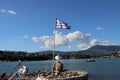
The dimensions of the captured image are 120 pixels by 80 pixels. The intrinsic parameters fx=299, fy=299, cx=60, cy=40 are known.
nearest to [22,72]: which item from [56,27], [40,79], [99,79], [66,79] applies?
[40,79]

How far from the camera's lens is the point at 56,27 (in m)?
48.8

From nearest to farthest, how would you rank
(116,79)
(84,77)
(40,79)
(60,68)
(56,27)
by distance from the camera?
(40,79) < (56,27) < (84,77) < (60,68) < (116,79)

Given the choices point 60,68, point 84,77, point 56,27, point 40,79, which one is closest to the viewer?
point 40,79

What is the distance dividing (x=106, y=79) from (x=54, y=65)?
45.3 feet

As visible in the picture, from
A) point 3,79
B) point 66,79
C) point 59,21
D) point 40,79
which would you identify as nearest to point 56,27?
point 59,21

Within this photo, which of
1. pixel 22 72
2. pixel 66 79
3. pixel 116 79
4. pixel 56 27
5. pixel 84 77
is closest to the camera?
pixel 22 72

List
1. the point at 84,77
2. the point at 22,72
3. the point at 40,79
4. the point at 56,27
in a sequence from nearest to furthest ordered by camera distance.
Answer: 1. the point at 22,72
2. the point at 40,79
3. the point at 56,27
4. the point at 84,77

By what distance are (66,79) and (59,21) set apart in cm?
969

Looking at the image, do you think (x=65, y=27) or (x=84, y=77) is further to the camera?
(x=84, y=77)

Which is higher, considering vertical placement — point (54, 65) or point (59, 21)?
point (59, 21)

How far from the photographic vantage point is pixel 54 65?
5800 centimetres

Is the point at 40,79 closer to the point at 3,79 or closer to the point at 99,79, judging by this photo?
the point at 3,79

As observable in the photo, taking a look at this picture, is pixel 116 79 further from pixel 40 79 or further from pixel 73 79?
pixel 40 79

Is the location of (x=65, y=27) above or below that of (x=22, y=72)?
above
